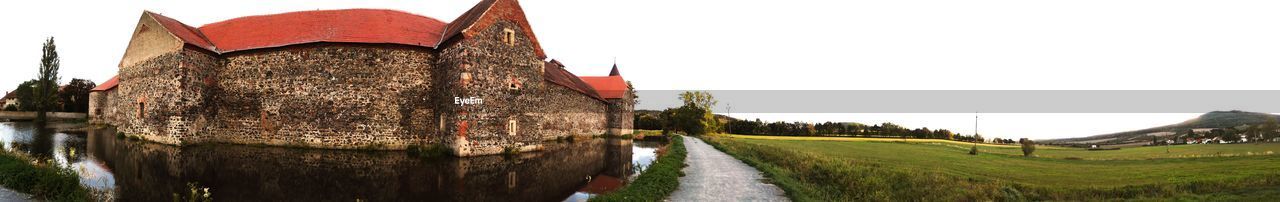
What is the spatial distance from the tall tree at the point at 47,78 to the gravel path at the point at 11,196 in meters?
56.3

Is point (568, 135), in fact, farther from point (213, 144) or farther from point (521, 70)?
point (213, 144)

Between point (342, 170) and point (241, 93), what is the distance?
420 inches

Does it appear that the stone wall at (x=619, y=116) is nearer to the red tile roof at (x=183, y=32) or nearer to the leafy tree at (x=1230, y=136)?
the red tile roof at (x=183, y=32)

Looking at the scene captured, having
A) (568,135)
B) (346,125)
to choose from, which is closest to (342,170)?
(346,125)

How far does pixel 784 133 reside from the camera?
170 feet

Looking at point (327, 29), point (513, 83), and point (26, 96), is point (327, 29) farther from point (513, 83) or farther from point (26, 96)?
point (26, 96)

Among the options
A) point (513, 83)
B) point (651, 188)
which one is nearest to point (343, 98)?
point (513, 83)

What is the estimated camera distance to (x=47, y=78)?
4566 centimetres

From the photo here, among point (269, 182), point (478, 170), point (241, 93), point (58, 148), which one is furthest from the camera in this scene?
point (241, 93)

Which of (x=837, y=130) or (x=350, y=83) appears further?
(x=837, y=130)

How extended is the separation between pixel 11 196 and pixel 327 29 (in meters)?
12.4

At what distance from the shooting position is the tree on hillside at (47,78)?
44844mm

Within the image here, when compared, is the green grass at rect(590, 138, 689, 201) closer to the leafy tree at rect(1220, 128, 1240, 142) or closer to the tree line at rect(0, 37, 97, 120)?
the leafy tree at rect(1220, 128, 1240, 142)

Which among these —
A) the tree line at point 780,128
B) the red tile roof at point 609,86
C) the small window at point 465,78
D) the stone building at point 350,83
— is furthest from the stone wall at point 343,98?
the tree line at point 780,128
